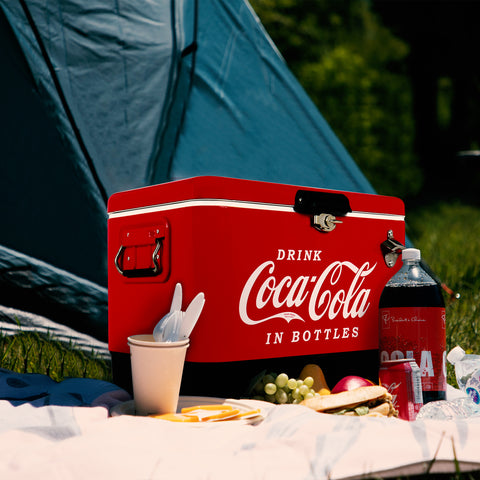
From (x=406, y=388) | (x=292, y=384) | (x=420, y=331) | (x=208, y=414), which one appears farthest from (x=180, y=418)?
(x=420, y=331)

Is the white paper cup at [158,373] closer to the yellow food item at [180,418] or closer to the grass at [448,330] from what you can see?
the yellow food item at [180,418]

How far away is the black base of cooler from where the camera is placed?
1.49 m

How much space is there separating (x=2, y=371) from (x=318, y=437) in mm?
1066

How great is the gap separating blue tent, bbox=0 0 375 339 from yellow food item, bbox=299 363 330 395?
0.89 metres

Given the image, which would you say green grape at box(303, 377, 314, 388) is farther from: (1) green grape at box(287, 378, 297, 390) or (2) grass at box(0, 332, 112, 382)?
(2) grass at box(0, 332, 112, 382)

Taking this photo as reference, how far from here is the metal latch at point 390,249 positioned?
1855 millimetres

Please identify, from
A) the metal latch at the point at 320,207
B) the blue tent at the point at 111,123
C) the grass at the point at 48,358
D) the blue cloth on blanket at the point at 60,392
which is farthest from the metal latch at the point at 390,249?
the grass at the point at 48,358

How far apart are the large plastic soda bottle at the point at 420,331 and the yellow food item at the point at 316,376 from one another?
0.18 metres

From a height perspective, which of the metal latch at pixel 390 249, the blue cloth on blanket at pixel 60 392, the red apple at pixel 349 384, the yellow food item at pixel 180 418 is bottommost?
the red apple at pixel 349 384

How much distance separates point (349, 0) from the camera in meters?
13.8

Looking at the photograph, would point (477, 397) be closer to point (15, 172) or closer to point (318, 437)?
point (318, 437)

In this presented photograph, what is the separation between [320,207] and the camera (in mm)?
1665

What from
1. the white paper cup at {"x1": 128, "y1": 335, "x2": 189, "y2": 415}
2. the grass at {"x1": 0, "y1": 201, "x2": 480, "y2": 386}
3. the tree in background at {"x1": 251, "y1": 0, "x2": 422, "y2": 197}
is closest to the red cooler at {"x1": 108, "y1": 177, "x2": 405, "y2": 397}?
the white paper cup at {"x1": 128, "y1": 335, "x2": 189, "y2": 415}

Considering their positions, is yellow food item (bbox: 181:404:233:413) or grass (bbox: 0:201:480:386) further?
grass (bbox: 0:201:480:386)
